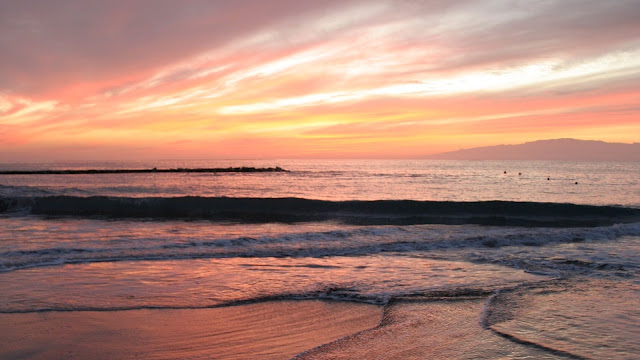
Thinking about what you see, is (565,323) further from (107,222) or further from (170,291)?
(107,222)

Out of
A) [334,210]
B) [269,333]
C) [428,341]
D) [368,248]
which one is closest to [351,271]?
[368,248]

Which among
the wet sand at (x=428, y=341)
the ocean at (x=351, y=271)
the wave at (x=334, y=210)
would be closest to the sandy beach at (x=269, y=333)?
the wet sand at (x=428, y=341)

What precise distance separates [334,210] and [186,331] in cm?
1806

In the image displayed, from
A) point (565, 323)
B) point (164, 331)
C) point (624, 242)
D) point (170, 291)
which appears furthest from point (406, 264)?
point (624, 242)

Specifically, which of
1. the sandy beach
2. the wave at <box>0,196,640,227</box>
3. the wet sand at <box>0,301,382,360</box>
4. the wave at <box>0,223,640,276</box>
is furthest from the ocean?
the wave at <box>0,196,640,227</box>

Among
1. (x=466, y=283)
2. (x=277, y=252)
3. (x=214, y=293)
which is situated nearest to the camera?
(x=214, y=293)

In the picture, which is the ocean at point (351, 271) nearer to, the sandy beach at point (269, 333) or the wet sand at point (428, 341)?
the wet sand at point (428, 341)

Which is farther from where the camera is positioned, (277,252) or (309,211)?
(309,211)

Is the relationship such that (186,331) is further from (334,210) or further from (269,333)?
(334,210)

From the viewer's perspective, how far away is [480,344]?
4.83 meters

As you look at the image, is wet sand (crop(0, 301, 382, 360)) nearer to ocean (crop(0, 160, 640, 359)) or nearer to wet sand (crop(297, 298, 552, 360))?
wet sand (crop(297, 298, 552, 360))

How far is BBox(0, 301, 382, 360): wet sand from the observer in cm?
471

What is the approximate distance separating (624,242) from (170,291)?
37.8 feet

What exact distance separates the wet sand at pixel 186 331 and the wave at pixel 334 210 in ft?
41.5
